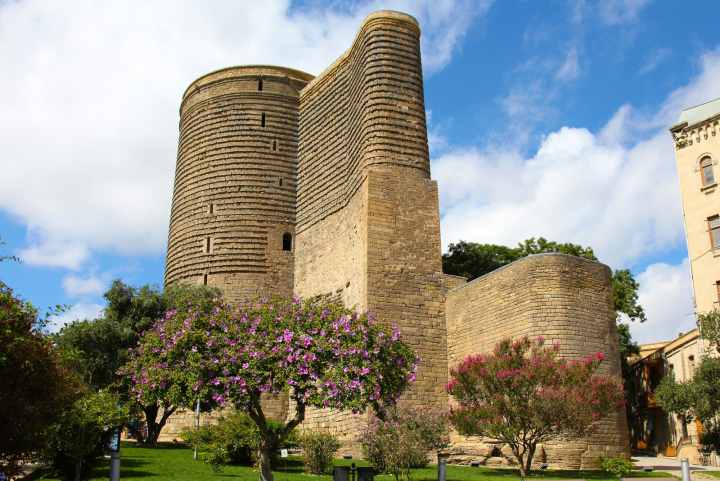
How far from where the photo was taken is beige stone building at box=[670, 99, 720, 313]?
2241cm

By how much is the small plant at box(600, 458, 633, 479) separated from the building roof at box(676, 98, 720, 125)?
12844mm

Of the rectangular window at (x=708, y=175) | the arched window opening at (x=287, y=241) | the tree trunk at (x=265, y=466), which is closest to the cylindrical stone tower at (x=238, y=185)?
the arched window opening at (x=287, y=241)

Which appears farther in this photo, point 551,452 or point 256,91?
point 256,91

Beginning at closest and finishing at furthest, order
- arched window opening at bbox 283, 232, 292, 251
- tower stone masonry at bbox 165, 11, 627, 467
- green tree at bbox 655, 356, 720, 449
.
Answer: green tree at bbox 655, 356, 720, 449 < tower stone masonry at bbox 165, 11, 627, 467 < arched window opening at bbox 283, 232, 292, 251

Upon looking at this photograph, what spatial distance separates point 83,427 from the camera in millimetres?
10195

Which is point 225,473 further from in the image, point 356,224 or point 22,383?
point 356,224

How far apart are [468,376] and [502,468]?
394 cm

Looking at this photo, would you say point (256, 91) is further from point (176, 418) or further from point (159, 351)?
point (159, 351)

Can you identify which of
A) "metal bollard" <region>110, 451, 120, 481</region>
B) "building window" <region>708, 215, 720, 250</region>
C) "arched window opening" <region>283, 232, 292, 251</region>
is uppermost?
"arched window opening" <region>283, 232, 292, 251</region>

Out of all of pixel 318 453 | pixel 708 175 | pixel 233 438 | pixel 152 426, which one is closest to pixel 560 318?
pixel 318 453

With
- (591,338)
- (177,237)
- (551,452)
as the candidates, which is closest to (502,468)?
(551,452)

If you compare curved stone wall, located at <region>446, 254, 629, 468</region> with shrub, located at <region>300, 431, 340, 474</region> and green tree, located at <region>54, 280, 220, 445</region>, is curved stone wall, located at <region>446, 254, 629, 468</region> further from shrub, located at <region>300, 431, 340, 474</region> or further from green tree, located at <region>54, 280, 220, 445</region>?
green tree, located at <region>54, 280, 220, 445</region>

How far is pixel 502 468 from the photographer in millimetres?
16562

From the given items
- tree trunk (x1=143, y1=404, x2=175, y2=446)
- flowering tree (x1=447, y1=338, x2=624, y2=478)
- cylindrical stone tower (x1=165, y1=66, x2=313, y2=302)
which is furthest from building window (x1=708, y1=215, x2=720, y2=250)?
tree trunk (x1=143, y1=404, x2=175, y2=446)
